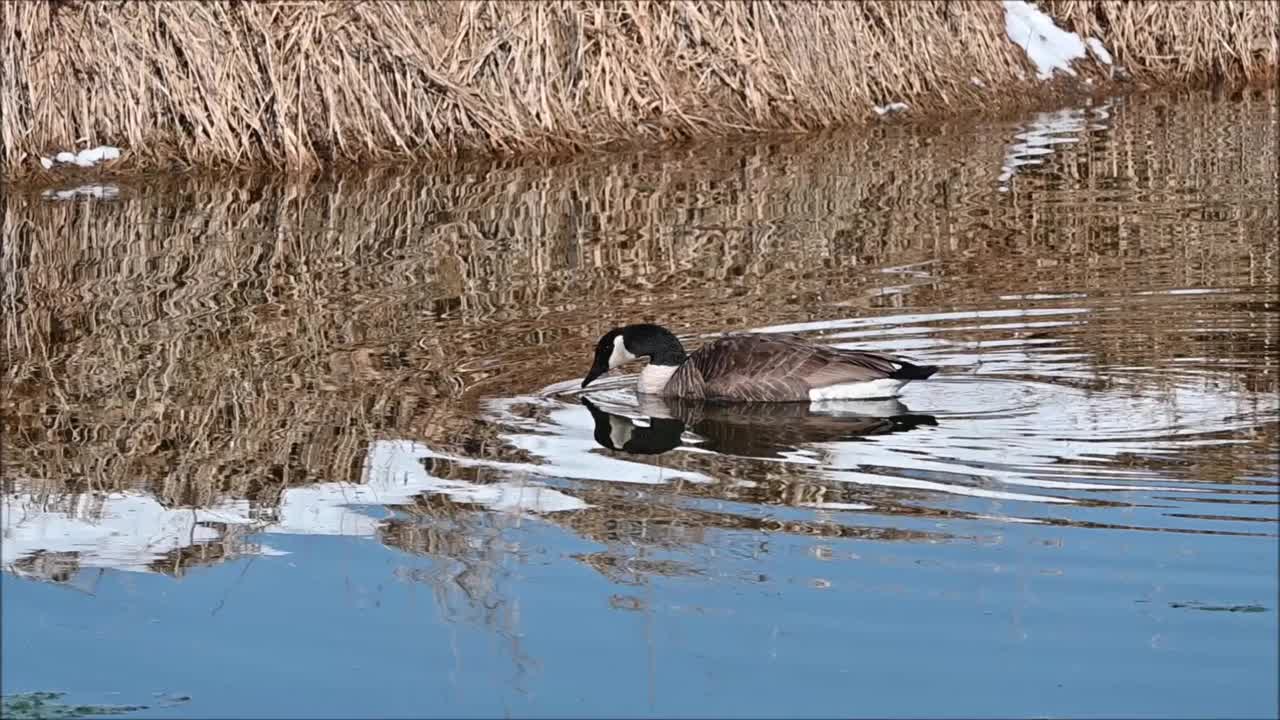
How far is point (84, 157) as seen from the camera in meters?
16.6

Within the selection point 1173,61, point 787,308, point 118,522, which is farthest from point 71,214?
point 1173,61

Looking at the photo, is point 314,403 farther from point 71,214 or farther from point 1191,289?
point 71,214

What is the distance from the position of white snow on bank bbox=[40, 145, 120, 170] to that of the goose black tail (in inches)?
386

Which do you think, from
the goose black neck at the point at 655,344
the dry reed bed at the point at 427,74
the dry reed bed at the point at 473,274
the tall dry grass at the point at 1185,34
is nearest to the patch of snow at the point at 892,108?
the dry reed bed at the point at 427,74

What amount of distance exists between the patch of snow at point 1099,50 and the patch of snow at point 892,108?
138 inches

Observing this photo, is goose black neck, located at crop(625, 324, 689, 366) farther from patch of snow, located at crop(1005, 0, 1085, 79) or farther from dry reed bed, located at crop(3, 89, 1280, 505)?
patch of snow, located at crop(1005, 0, 1085, 79)

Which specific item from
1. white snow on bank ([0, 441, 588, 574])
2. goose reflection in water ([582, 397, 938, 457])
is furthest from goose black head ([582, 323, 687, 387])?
white snow on bank ([0, 441, 588, 574])

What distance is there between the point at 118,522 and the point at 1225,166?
36.8 ft

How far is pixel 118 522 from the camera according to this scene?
292 inches

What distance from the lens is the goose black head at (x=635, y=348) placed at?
9422 mm

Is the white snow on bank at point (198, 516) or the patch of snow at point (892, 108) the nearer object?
the white snow on bank at point (198, 516)

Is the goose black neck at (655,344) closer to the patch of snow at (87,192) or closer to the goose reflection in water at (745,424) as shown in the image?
the goose reflection in water at (745,424)

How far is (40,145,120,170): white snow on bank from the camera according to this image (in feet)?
54.2

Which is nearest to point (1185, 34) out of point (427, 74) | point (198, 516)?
point (427, 74)
